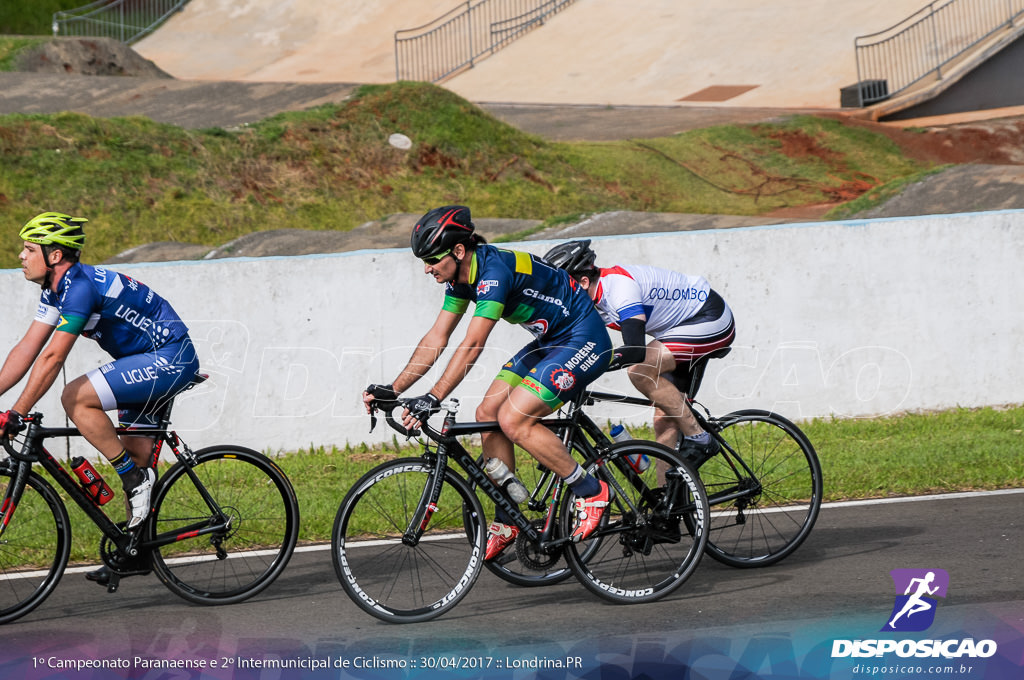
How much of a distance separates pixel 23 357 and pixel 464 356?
6.92ft

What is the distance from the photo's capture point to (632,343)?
19.1 ft

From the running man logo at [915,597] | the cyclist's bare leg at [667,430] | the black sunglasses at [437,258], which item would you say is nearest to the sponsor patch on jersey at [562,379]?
the black sunglasses at [437,258]

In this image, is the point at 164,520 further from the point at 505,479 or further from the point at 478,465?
the point at 505,479

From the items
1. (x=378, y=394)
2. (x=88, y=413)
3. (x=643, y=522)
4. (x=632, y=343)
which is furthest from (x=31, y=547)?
(x=632, y=343)

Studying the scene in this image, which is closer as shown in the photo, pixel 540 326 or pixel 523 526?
pixel 523 526

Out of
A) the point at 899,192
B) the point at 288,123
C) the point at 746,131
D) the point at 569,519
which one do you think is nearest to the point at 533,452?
the point at 569,519

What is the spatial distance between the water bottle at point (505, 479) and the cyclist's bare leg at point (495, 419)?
0.08 metres

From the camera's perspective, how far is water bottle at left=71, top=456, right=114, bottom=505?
5613 millimetres

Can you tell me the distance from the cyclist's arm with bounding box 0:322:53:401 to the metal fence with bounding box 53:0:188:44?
34031 millimetres

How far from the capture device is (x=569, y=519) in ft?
18.3

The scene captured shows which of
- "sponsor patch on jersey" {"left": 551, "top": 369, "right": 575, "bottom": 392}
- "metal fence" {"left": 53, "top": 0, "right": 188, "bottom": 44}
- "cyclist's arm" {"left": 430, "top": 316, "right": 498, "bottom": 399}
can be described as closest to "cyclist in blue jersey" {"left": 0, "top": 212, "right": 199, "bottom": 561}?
"cyclist's arm" {"left": 430, "top": 316, "right": 498, "bottom": 399}

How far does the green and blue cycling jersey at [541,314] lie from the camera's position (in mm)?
5418

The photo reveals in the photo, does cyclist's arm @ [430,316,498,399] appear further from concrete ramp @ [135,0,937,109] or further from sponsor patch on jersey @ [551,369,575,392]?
concrete ramp @ [135,0,937,109]

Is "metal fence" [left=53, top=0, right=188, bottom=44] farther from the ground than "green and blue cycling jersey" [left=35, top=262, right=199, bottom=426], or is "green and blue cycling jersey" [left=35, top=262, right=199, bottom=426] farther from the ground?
"metal fence" [left=53, top=0, right=188, bottom=44]
